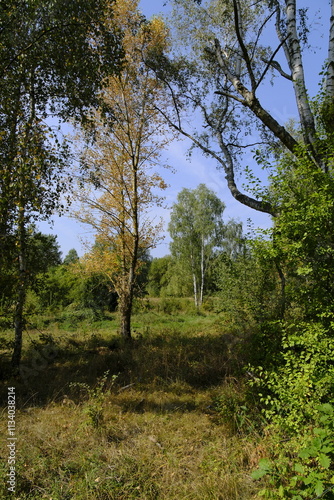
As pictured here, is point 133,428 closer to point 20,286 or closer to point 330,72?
point 20,286

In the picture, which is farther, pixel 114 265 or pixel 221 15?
pixel 114 265

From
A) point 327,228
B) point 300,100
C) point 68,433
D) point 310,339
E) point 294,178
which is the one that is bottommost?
point 68,433

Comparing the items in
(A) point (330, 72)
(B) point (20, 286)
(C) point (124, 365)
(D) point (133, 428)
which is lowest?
(D) point (133, 428)

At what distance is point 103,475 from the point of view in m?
3.46

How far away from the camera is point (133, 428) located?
476 centimetres

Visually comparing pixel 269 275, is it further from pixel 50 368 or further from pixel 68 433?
pixel 50 368

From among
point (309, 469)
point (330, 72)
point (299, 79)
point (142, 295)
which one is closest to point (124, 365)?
point (142, 295)

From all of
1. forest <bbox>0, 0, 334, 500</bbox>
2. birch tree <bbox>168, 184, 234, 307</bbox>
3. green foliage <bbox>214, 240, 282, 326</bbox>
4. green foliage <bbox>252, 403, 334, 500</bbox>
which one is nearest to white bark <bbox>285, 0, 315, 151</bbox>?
forest <bbox>0, 0, 334, 500</bbox>

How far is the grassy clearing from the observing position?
3346mm

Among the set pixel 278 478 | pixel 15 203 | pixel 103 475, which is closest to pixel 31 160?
pixel 15 203

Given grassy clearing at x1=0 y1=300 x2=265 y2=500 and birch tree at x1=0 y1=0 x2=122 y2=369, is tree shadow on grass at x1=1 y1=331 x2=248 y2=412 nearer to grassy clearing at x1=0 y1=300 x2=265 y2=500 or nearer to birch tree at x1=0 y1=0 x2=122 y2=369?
grassy clearing at x1=0 y1=300 x2=265 y2=500

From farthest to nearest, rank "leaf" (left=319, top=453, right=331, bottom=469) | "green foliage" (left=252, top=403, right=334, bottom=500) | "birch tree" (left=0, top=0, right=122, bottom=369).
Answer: "birch tree" (left=0, top=0, right=122, bottom=369) < "green foliage" (left=252, top=403, right=334, bottom=500) < "leaf" (left=319, top=453, right=331, bottom=469)

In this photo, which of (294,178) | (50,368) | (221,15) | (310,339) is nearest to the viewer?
(310,339)

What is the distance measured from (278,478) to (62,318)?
1233 cm
